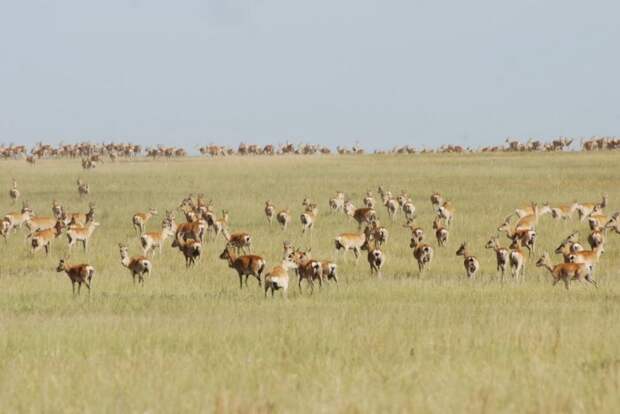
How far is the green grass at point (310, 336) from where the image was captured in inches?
337

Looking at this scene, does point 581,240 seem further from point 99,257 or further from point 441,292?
point 99,257

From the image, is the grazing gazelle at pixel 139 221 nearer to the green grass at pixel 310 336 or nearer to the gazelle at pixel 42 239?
the green grass at pixel 310 336

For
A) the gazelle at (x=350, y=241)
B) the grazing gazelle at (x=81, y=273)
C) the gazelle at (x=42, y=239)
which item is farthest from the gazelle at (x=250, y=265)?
the gazelle at (x=42, y=239)

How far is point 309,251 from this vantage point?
73.6 feet

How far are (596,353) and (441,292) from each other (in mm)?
7516

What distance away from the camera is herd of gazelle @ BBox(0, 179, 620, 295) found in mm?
19734

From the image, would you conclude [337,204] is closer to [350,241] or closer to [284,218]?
[284,218]

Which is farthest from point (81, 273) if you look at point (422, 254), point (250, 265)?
point (422, 254)

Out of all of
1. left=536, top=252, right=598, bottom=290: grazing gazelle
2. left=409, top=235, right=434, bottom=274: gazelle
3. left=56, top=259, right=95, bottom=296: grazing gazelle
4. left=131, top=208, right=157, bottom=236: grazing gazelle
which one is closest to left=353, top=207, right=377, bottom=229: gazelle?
left=131, top=208, right=157, bottom=236: grazing gazelle

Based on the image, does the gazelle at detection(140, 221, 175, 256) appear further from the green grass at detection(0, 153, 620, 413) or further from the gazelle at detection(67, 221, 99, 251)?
the gazelle at detection(67, 221, 99, 251)

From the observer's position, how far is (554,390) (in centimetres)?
846

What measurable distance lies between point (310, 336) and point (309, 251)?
9.94 meters

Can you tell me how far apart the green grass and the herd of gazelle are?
16.2 inches

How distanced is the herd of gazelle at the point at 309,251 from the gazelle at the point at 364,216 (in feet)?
0.11
